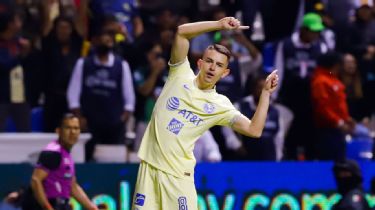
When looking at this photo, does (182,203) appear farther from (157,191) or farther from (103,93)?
(103,93)

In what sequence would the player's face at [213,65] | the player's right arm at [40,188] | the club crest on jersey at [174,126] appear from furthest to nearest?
the player's right arm at [40,188] → the club crest on jersey at [174,126] → the player's face at [213,65]

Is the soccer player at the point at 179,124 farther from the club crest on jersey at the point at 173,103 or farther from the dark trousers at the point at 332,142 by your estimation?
the dark trousers at the point at 332,142

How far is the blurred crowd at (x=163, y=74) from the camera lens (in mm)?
16812

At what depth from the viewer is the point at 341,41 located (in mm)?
18953

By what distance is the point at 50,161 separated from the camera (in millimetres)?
14000

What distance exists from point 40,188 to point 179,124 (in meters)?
2.55

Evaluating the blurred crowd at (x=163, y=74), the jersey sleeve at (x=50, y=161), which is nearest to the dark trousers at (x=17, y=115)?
the blurred crowd at (x=163, y=74)

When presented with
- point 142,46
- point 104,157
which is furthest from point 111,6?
point 104,157

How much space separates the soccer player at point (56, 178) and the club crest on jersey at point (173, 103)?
2.43 m

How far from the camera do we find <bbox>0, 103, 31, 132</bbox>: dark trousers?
1675cm

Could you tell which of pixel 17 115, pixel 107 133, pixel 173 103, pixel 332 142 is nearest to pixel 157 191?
pixel 173 103

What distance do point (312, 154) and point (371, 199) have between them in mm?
1786

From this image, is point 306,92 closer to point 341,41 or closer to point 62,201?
point 341,41

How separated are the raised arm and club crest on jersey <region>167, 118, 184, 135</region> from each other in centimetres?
53
